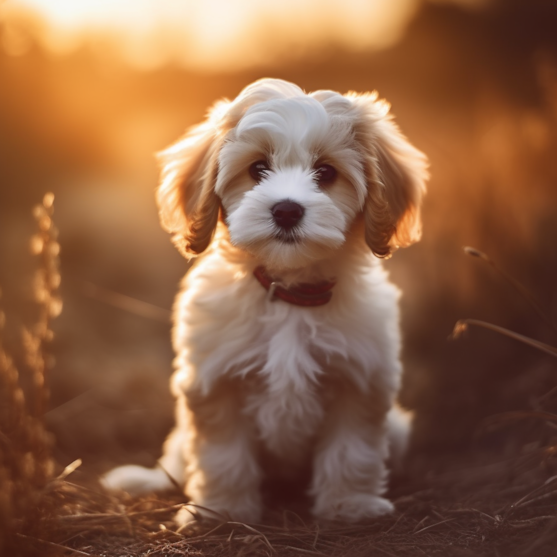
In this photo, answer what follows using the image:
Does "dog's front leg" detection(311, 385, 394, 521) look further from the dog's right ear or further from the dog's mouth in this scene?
the dog's right ear

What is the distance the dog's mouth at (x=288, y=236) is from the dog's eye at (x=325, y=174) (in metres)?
0.35

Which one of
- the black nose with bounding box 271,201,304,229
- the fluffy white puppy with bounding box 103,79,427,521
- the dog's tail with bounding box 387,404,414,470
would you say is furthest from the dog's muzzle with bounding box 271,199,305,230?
the dog's tail with bounding box 387,404,414,470

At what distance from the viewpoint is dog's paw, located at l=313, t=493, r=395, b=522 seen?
10.3 feet

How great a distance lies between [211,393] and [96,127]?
19.4 feet

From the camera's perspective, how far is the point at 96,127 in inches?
321

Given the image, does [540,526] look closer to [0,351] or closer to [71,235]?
[0,351]

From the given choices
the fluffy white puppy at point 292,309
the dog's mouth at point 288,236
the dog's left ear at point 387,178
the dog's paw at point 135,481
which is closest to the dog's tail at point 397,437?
the fluffy white puppy at point 292,309

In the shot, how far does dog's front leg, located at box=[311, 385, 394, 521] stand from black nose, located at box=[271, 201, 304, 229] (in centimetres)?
93

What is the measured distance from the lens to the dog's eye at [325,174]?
2.95 meters

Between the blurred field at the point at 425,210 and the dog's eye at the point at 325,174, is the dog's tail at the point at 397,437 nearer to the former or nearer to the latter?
the blurred field at the point at 425,210

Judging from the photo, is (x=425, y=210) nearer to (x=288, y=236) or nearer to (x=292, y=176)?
(x=292, y=176)

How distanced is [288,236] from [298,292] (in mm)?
487

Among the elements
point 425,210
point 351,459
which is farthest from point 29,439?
point 425,210

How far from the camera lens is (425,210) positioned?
5.34 meters
